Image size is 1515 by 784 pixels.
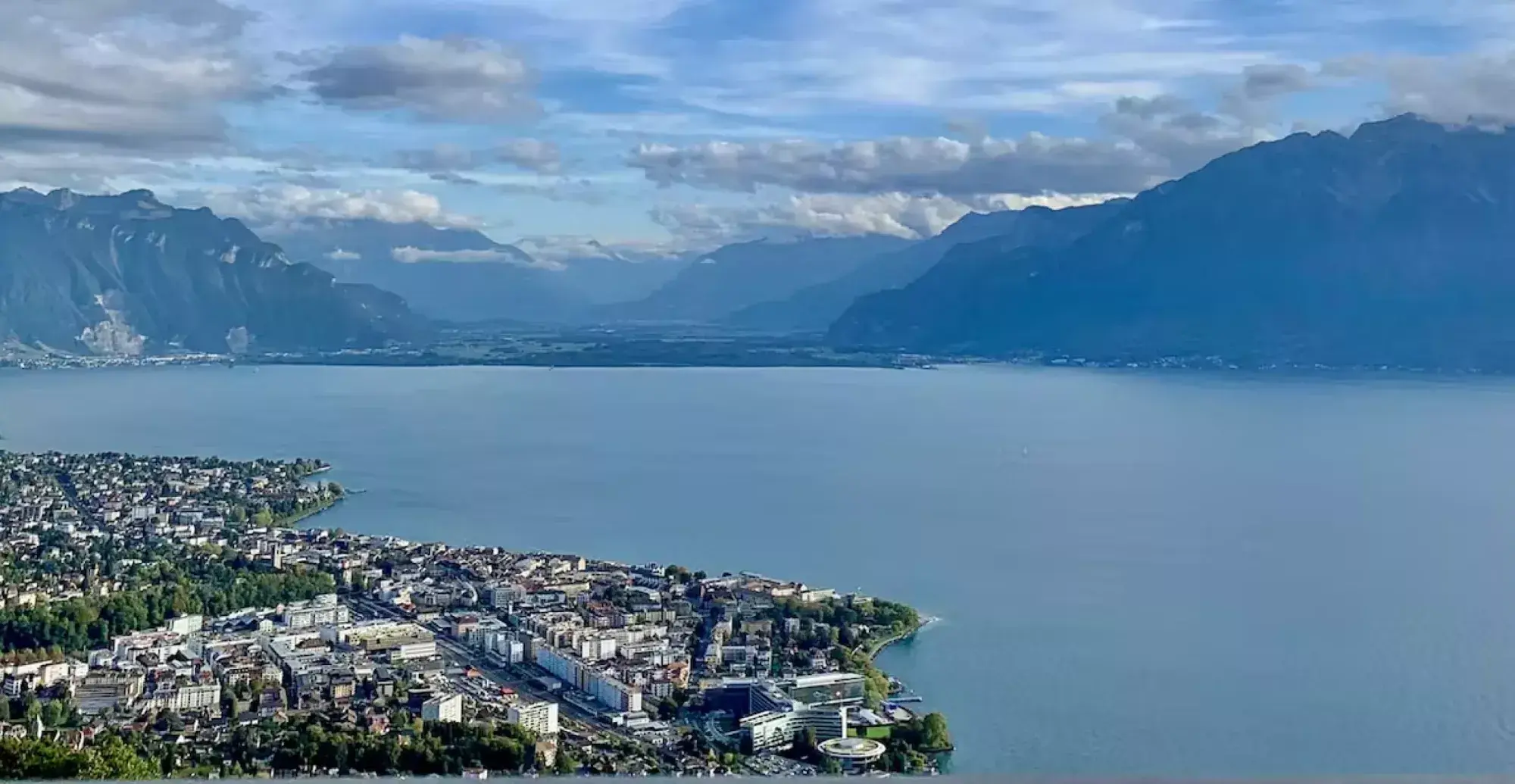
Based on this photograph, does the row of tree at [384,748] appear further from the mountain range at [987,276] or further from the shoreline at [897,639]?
the shoreline at [897,639]

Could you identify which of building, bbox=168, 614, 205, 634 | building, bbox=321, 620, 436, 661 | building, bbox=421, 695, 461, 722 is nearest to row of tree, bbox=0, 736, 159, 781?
building, bbox=421, 695, 461, 722

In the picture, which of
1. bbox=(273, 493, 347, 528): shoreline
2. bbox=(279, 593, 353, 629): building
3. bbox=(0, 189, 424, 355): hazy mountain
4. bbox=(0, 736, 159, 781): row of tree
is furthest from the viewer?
bbox=(0, 189, 424, 355): hazy mountain

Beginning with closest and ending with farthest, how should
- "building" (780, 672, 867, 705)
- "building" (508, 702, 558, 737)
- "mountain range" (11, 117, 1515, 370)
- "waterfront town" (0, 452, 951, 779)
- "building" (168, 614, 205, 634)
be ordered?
"waterfront town" (0, 452, 951, 779) → "building" (508, 702, 558, 737) → "building" (780, 672, 867, 705) → "building" (168, 614, 205, 634) → "mountain range" (11, 117, 1515, 370)

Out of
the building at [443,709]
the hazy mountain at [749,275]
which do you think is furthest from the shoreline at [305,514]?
the building at [443,709]

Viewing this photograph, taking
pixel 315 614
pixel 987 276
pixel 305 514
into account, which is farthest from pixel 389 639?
pixel 987 276

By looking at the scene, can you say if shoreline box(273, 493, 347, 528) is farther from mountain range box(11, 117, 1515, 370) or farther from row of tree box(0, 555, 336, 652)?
row of tree box(0, 555, 336, 652)
